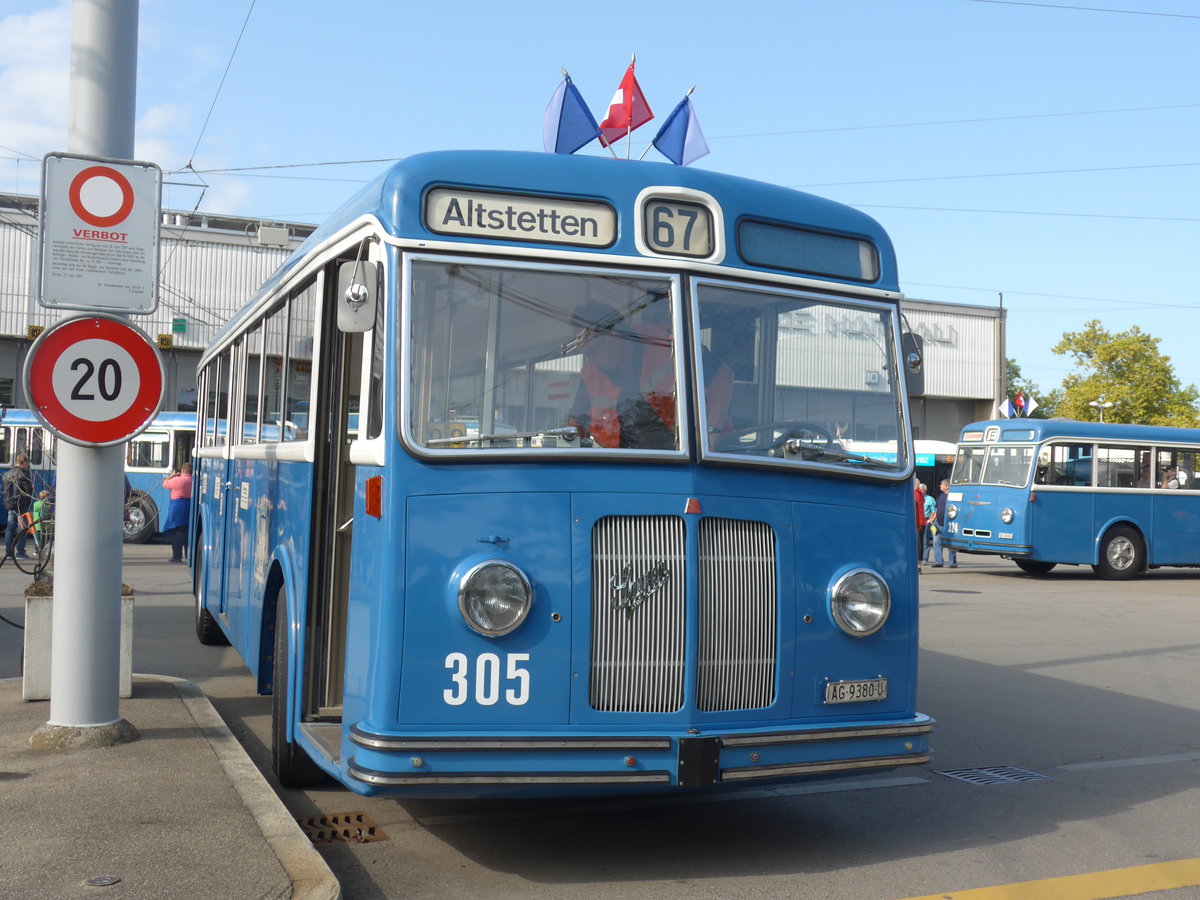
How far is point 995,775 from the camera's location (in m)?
7.39

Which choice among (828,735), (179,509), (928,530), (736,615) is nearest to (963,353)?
(928,530)

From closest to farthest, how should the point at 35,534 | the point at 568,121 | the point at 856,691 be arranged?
1. the point at 856,691
2. the point at 568,121
3. the point at 35,534

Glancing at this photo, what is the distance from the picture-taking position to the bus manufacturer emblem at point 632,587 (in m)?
5.04

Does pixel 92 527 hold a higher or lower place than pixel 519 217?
lower

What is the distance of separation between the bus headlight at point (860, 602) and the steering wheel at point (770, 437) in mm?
599

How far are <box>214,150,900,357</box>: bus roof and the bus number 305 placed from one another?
1.61 meters

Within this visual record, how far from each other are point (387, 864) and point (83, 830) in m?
1.19

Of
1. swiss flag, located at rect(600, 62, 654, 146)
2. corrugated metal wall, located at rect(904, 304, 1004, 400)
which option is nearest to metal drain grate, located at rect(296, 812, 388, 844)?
swiss flag, located at rect(600, 62, 654, 146)

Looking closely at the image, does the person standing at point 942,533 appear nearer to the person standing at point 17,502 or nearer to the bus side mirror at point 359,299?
the person standing at point 17,502

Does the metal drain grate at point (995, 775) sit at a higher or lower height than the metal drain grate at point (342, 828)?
lower

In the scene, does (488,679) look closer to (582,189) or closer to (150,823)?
(150,823)

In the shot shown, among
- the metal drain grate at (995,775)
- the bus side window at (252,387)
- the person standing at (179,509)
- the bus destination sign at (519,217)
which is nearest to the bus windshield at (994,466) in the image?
the person standing at (179,509)

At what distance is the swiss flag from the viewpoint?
38.0ft

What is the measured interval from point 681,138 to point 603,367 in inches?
278
